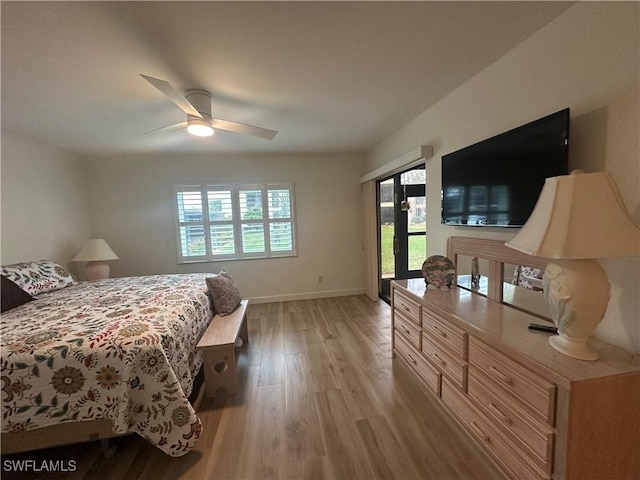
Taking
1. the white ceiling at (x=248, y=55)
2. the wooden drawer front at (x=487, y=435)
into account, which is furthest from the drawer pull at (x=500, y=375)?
the white ceiling at (x=248, y=55)

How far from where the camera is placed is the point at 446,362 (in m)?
1.74

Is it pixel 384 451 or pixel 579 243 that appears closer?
pixel 579 243

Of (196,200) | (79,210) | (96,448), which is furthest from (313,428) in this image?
(79,210)

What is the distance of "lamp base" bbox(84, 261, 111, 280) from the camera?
3494 millimetres

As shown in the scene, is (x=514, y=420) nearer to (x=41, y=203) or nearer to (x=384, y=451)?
(x=384, y=451)

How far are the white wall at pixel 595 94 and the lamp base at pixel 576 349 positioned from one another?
273 millimetres

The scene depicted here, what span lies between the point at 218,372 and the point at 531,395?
2009mm

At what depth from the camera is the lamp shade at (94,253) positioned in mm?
3426

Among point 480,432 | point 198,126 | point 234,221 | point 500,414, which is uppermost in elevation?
point 198,126

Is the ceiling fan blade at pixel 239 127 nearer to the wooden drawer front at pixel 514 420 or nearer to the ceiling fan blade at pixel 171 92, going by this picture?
the ceiling fan blade at pixel 171 92

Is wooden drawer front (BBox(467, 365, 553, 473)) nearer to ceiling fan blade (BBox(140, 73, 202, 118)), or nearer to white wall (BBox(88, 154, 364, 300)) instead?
ceiling fan blade (BBox(140, 73, 202, 118))

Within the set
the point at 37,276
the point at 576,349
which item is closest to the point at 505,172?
the point at 576,349

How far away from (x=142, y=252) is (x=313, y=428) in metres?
3.78

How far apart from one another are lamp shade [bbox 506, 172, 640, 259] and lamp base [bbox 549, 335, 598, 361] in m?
0.40
